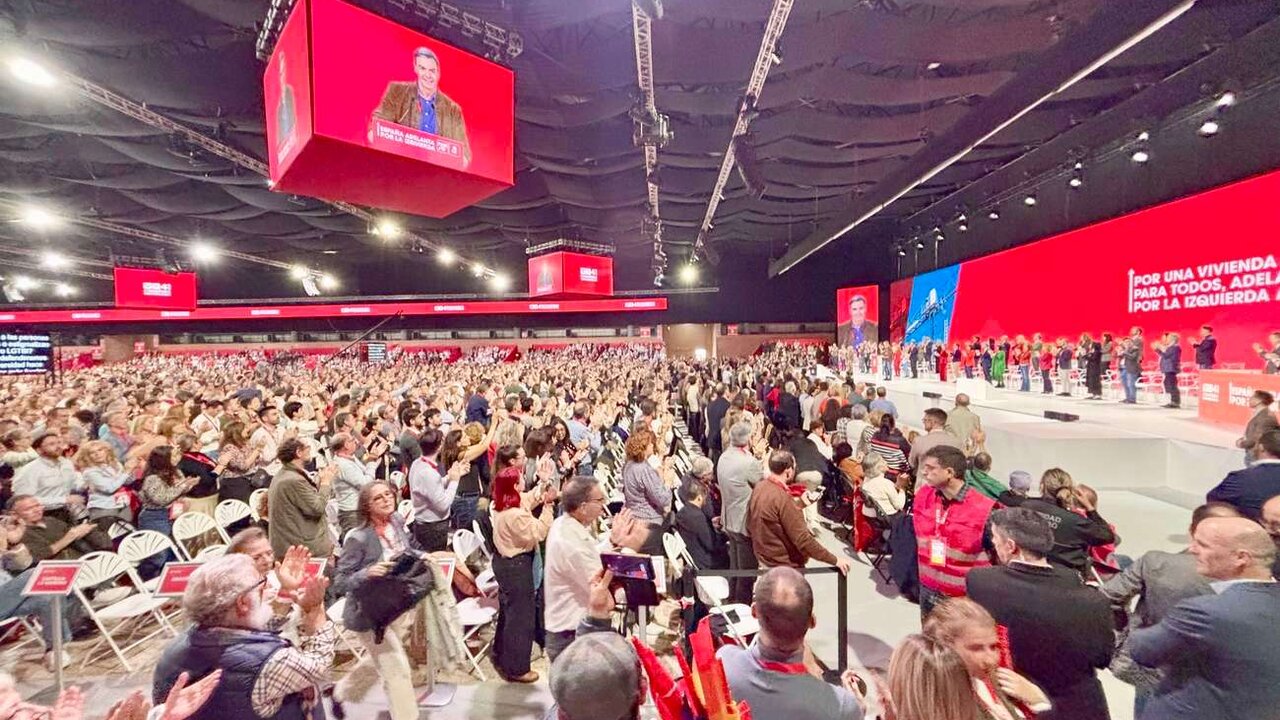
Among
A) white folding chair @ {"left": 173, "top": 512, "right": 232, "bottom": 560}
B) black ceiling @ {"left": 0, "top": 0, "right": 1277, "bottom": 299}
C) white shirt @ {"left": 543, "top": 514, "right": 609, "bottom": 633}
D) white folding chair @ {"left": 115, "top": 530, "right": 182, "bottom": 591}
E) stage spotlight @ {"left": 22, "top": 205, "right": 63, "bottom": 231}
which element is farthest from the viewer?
stage spotlight @ {"left": 22, "top": 205, "right": 63, "bottom": 231}

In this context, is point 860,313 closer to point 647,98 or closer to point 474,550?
point 647,98

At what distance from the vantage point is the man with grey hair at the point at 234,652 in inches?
64.1

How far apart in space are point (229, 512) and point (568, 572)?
10.7 ft

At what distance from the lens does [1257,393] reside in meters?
4.84

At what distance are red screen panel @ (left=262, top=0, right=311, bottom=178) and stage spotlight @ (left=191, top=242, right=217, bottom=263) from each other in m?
14.0

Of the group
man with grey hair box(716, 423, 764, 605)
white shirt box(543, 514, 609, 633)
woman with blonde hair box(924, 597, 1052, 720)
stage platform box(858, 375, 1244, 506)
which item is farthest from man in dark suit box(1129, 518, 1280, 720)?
stage platform box(858, 375, 1244, 506)

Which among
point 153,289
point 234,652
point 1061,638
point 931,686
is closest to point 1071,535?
point 1061,638

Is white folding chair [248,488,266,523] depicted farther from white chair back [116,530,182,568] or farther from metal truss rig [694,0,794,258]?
metal truss rig [694,0,794,258]

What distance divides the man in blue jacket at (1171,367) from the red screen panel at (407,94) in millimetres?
10275

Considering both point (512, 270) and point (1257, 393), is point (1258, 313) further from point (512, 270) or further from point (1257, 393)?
point (512, 270)

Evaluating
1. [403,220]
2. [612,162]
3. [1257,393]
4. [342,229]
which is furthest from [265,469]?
[342,229]

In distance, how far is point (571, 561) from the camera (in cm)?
260

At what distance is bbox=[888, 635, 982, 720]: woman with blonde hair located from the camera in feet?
4.08

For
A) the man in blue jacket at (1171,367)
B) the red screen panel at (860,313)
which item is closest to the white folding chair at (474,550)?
the man in blue jacket at (1171,367)
